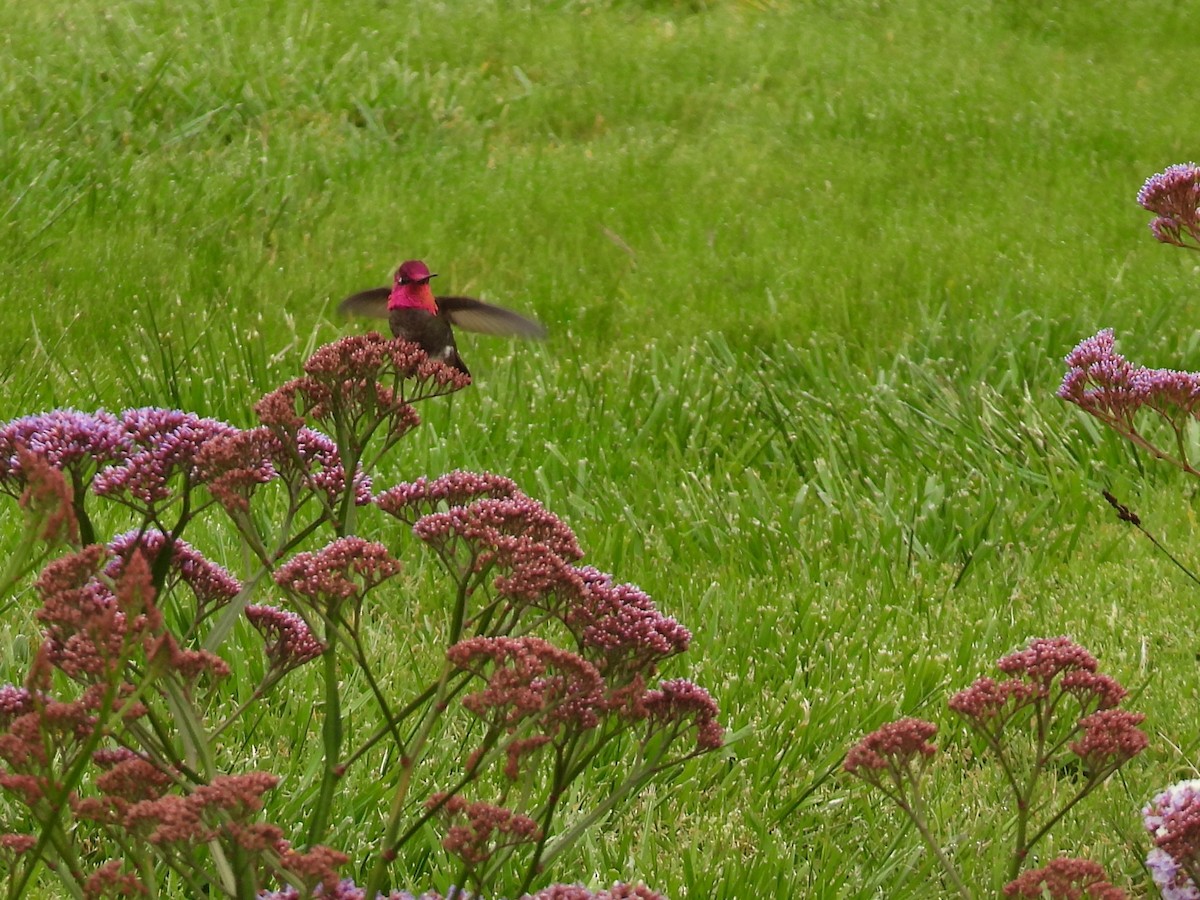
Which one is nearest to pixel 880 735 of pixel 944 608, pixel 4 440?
pixel 4 440

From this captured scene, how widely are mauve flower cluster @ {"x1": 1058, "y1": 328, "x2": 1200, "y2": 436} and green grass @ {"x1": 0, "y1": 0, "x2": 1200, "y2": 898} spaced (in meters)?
0.90

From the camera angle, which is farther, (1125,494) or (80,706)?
(1125,494)

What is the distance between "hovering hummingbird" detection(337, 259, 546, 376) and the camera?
4.39m

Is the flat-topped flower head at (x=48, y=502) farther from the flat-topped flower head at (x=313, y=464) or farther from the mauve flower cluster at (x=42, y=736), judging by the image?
the flat-topped flower head at (x=313, y=464)

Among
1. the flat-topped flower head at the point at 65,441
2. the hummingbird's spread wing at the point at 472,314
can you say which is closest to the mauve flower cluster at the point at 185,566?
the flat-topped flower head at the point at 65,441

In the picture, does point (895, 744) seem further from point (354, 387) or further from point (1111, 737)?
point (354, 387)

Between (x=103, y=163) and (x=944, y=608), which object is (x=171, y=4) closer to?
(x=103, y=163)

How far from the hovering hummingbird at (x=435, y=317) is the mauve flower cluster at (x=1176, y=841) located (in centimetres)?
219

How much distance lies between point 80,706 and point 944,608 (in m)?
2.94

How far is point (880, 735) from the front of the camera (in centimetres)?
221

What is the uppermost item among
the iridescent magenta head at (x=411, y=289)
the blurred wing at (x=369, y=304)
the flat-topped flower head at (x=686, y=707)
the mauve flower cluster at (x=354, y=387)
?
the mauve flower cluster at (x=354, y=387)

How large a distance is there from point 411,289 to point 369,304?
737mm

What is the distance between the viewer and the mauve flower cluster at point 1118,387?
2.71 metres

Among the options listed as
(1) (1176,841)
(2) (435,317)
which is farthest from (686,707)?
(2) (435,317)
